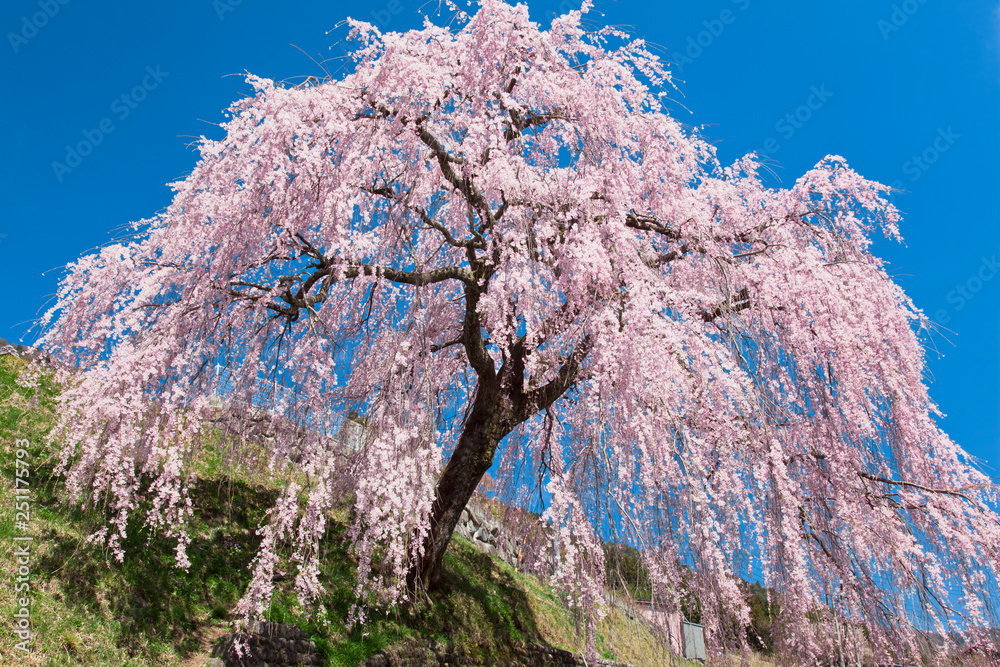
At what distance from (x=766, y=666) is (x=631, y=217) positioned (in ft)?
22.3

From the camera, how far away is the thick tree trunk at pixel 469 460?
24.9 ft

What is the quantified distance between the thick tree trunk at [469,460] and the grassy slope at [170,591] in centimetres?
140

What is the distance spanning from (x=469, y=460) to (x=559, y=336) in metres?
2.69

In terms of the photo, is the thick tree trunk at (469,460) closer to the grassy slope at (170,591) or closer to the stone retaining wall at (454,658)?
the stone retaining wall at (454,658)

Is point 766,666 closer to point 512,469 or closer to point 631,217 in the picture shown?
point 512,469

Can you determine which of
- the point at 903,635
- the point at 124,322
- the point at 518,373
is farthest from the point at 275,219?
the point at 903,635

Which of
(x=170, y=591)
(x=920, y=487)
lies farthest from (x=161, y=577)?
(x=920, y=487)

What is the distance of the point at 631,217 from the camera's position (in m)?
6.98

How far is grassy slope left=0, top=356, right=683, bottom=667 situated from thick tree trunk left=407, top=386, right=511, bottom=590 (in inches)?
55.2

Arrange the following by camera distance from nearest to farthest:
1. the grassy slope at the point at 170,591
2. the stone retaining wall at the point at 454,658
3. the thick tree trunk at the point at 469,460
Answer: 1. the grassy slope at the point at 170,591
2. the stone retaining wall at the point at 454,658
3. the thick tree trunk at the point at 469,460

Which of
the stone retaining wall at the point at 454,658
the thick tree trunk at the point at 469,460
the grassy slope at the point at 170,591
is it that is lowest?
the stone retaining wall at the point at 454,658

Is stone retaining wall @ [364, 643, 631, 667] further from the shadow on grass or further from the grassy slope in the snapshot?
the shadow on grass

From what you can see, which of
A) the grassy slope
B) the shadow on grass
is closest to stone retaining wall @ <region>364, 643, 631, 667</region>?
the grassy slope

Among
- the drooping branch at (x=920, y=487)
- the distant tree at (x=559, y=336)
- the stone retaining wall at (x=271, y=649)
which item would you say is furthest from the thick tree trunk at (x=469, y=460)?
the drooping branch at (x=920, y=487)
